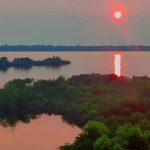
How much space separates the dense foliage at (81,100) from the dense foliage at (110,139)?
9.15 metres

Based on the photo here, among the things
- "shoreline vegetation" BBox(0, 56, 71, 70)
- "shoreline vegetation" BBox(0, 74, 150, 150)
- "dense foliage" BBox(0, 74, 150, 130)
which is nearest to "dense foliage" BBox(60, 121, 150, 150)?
"shoreline vegetation" BBox(0, 74, 150, 150)

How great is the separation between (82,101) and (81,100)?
1.79ft

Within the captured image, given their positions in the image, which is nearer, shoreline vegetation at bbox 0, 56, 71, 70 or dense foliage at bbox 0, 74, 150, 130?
dense foliage at bbox 0, 74, 150, 130

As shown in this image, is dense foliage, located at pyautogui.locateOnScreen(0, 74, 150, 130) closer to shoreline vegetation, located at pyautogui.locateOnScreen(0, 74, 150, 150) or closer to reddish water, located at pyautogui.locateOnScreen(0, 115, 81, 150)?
shoreline vegetation, located at pyautogui.locateOnScreen(0, 74, 150, 150)

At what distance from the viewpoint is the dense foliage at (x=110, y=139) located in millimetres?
20625

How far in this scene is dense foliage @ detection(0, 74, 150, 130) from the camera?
39.0 meters

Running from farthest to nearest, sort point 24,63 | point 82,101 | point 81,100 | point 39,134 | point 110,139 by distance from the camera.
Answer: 1. point 24,63
2. point 81,100
3. point 82,101
4. point 39,134
5. point 110,139

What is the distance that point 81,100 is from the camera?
47.8 meters

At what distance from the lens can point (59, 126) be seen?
4091cm

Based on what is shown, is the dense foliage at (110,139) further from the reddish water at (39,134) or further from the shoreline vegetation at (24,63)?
the shoreline vegetation at (24,63)

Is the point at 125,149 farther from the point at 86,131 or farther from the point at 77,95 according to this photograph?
the point at 77,95

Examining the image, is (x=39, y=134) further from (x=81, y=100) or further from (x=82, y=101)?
(x=81, y=100)

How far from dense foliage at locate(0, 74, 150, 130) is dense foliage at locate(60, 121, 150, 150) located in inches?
360

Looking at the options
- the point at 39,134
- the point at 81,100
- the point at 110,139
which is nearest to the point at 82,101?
the point at 81,100
